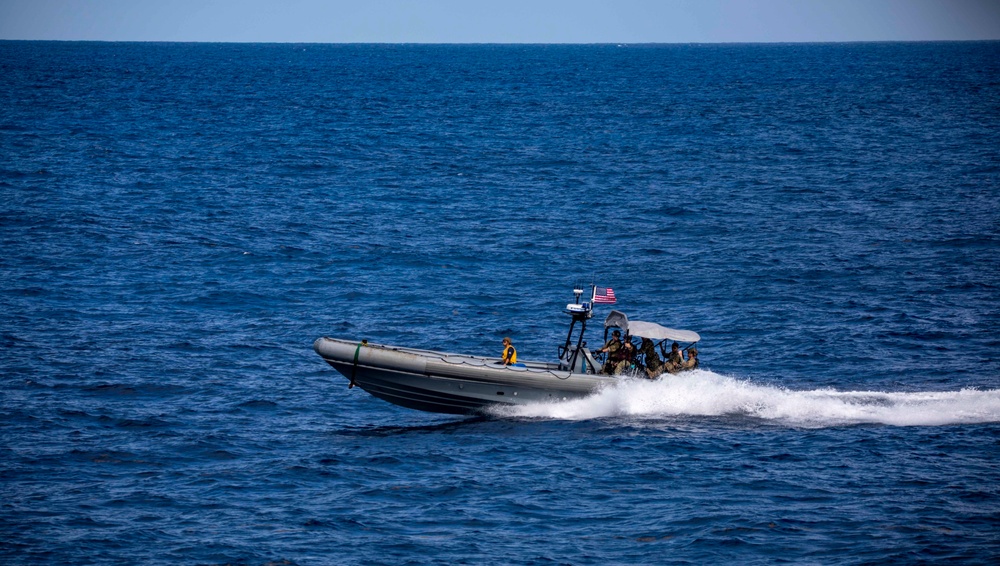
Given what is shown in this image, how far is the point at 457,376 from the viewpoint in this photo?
24562 mm

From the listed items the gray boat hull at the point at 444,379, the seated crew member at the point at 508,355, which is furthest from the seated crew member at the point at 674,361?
the seated crew member at the point at 508,355

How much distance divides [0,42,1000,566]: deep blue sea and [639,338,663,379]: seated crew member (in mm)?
336

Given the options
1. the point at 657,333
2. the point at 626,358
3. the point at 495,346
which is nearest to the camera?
the point at 657,333

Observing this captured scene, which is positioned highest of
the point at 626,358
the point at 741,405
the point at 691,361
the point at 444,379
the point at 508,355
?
the point at 691,361

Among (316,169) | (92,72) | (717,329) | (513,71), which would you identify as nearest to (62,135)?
(316,169)

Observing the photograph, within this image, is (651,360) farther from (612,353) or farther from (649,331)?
(612,353)

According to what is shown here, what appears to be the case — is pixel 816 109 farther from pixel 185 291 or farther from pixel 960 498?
pixel 960 498

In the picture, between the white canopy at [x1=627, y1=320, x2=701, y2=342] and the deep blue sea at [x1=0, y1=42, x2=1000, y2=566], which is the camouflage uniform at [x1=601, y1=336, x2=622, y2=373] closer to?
the white canopy at [x1=627, y1=320, x2=701, y2=342]

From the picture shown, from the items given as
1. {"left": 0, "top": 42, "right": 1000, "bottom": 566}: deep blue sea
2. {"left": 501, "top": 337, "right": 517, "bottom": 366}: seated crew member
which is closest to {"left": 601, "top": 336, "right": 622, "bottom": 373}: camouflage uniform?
{"left": 0, "top": 42, "right": 1000, "bottom": 566}: deep blue sea

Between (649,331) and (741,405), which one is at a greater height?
(649,331)

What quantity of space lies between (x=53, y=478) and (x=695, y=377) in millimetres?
13906

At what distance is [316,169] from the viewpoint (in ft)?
206

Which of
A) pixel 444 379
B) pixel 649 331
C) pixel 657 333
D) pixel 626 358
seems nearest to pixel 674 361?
pixel 657 333

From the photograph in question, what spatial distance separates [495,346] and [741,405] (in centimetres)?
780
